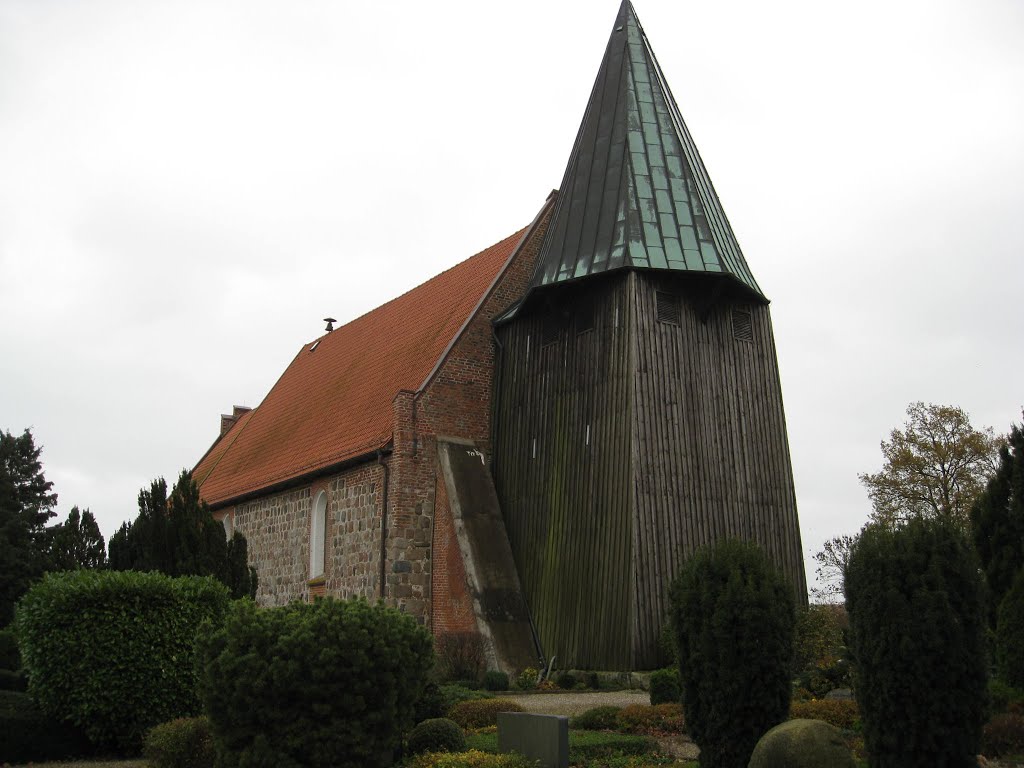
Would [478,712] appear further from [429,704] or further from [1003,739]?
[1003,739]

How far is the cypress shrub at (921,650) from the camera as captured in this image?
24.1ft

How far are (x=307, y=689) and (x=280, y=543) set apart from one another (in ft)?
45.7

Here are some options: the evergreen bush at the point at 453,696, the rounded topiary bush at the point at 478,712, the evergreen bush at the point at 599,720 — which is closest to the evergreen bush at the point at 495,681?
the evergreen bush at the point at 453,696

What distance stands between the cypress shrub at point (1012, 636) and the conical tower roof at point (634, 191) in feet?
23.8

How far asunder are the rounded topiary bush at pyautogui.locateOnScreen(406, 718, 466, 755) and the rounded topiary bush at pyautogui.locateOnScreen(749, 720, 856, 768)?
3.15 m

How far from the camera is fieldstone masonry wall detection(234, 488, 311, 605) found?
2048 centimetres

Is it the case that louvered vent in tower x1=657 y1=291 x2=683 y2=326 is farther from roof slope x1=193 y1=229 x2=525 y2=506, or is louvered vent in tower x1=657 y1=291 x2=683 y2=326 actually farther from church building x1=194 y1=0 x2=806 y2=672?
roof slope x1=193 y1=229 x2=525 y2=506

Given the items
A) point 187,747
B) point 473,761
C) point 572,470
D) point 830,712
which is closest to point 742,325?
point 572,470

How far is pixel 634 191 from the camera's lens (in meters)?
17.3

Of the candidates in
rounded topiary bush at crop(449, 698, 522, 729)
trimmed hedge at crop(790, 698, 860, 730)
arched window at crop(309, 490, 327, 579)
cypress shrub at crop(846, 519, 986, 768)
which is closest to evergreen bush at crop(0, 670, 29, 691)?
rounded topiary bush at crop(449, 698, 522, 729)

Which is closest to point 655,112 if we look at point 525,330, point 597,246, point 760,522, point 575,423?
point 597,246

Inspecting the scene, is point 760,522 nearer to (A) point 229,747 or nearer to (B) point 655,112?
(B) point 655,112

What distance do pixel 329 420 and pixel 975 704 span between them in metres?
16.2

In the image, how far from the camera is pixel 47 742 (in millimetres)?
10203
